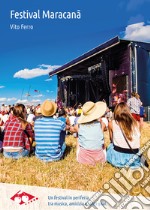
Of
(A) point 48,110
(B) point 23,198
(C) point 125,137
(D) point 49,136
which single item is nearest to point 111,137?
(C) point 125,137

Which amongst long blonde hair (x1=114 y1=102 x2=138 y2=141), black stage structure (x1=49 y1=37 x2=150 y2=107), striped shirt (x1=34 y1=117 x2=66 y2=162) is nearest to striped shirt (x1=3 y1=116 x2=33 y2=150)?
striped shirt (x1=34 y1=117 x2=66 y2=162)

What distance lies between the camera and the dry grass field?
4.17 meters

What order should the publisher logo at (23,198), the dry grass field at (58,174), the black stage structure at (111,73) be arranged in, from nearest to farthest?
the publisher logo at (23,198) → the dry grass field at (58,174) → the black stage structure at (111,73)

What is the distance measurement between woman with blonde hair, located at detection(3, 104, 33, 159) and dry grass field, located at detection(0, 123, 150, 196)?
0.54 feet

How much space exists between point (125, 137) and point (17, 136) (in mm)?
1974

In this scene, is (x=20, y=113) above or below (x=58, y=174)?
above

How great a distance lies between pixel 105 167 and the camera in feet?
16.6

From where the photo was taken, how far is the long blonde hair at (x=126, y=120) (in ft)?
15.9

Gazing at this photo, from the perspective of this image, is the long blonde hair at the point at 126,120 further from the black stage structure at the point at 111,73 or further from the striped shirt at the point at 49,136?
the black stage structure at the point at 111,73

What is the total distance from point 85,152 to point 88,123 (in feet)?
1.62

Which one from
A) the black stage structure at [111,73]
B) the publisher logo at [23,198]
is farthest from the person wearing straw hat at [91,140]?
the black stage structure at [111,73]

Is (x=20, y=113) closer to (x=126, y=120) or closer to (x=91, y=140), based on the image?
(x=91, y=140)

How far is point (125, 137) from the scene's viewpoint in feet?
16.0

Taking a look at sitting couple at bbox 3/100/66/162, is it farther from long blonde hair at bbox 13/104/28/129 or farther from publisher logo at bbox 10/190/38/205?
publisher logo at bbox 10/190/38/205
